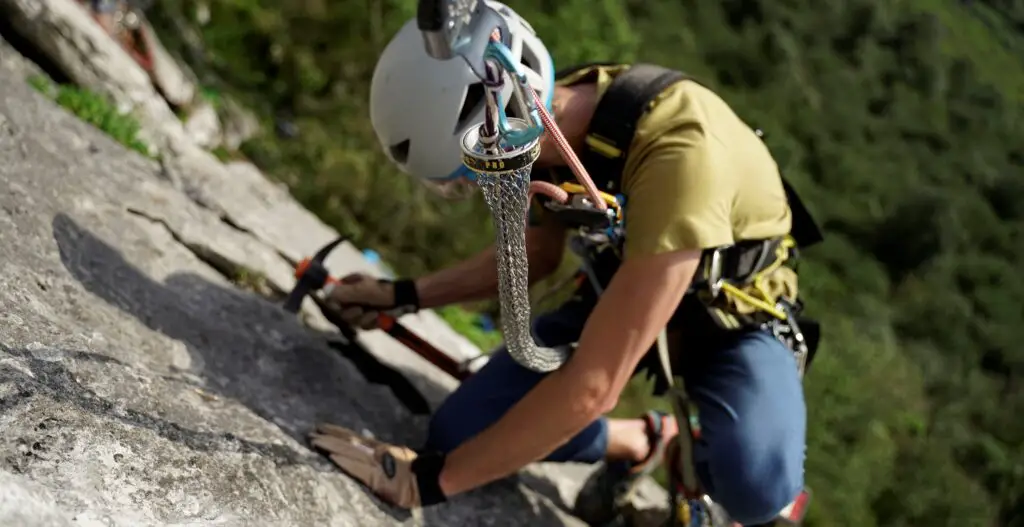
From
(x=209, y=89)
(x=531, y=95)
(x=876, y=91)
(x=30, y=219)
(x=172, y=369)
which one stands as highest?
(x=531, y=95)

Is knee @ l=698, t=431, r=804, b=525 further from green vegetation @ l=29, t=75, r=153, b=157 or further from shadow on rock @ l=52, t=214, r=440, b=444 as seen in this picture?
green vegetation @ l=29, t=75, r=153, b=157

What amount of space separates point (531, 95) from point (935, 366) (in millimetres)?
28644

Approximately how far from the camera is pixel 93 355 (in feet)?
7.70

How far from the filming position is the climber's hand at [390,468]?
2.77m

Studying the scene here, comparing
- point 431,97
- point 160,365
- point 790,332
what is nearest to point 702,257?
point 790,332

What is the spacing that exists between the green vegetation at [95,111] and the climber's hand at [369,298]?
1.59 metres

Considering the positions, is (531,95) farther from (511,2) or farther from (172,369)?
(511,2)

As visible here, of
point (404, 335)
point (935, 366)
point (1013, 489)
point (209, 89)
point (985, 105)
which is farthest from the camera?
point (985, 105)

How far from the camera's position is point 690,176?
2.56 m

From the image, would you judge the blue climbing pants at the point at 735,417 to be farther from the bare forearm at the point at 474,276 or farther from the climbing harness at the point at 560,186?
the bare forearm at the point at 474,276

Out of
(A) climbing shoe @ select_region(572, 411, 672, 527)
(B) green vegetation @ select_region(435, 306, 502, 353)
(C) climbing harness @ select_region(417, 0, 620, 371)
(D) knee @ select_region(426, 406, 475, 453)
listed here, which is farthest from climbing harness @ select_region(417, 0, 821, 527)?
(B) green vegetation @ select_region(435, 306, 502, 353)

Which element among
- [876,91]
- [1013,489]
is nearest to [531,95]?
[1013,489]

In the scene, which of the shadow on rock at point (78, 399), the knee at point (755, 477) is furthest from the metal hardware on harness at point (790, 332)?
the shadow on rock at point (78, 399)

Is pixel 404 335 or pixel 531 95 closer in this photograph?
pixel 531 95
